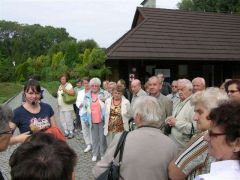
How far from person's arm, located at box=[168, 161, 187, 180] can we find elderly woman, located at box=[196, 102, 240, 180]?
825 millimetres

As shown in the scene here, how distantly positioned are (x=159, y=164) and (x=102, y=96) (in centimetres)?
528

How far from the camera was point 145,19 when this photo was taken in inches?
784

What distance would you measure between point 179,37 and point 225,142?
58.6 ft

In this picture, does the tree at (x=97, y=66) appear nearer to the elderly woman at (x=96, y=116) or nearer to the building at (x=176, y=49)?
the building at (x=176, y=49)

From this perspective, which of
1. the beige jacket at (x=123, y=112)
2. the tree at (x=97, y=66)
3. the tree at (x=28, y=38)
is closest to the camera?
the beige jacket at (x=123, y=112)

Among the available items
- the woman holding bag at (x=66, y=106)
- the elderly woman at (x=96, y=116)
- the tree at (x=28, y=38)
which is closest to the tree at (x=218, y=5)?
the woman holding bag at (x=66, y=106)

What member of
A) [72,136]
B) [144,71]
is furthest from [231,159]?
[144,71]

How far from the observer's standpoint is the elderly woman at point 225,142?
1842 mm

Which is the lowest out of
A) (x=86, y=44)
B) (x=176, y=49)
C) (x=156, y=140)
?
(x=156, y=140)

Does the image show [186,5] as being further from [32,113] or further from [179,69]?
[32,113]

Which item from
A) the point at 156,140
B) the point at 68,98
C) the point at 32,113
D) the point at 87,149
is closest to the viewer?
the point at 156,140

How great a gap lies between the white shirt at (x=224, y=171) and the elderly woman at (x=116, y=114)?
538cm

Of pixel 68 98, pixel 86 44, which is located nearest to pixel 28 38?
pixel 86 44

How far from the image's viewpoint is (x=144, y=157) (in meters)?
3.11
